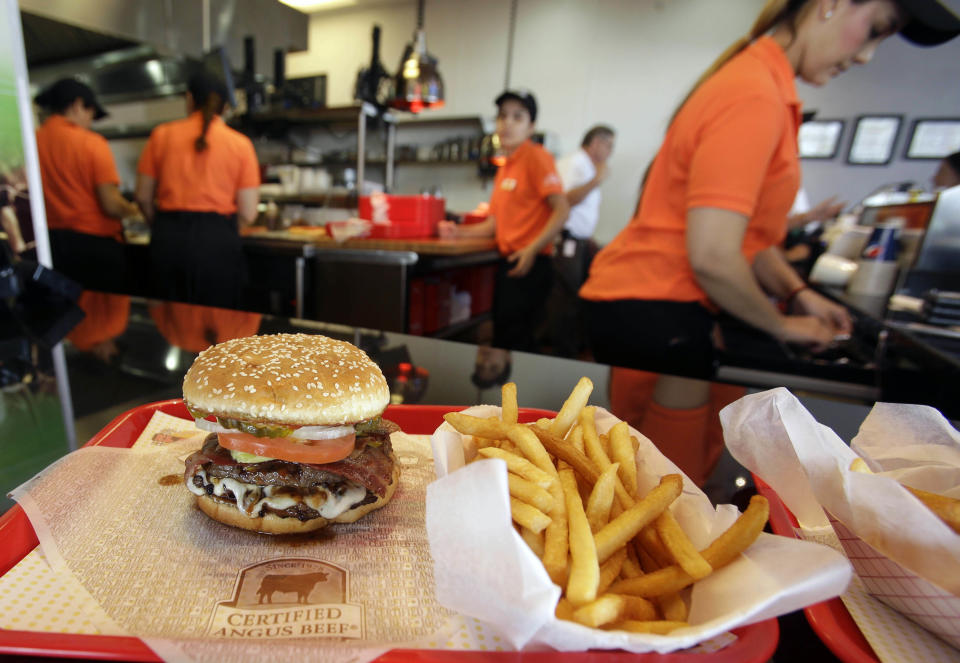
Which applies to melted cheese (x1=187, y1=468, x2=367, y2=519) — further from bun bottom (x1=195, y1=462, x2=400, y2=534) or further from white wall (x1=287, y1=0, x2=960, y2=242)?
white wall (x1=287, y1=0, x2=960, y2=242)

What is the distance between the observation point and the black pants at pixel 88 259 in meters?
3.88

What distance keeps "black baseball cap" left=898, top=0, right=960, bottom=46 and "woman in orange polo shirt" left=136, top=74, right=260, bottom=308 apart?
13.3ft

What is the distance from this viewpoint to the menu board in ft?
23.0

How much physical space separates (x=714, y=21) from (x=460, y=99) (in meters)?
4.24

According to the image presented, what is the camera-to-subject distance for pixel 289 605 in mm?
742

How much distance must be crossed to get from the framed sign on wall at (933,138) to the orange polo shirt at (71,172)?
952 centimetres

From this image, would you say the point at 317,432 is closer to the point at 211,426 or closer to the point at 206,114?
the point at 211,426

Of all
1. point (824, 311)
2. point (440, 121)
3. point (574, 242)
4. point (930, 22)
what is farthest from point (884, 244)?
point (440, 121)

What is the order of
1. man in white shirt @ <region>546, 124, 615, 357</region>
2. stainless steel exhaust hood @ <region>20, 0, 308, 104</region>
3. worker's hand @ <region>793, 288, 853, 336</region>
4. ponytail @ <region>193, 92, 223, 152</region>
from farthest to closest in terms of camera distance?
stainless steel exhaust hood @ <region>20, 0, 308, 104</region>
man in white shirt @ <region>546, 124, 615, 357</region>
ponytail @ <region>193, 92, 223, 152</region>
worker's hand @ <region>793, 288, 853, 336</region>

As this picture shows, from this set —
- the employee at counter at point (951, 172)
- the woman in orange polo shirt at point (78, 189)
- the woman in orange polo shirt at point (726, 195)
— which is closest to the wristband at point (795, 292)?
the woman in orange polo shirt at point (726, 195)

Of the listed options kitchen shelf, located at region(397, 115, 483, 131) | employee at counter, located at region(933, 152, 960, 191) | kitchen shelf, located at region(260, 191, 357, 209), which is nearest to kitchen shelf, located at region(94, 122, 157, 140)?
kitchen shelf, located at region(260, 191, 357, 209)

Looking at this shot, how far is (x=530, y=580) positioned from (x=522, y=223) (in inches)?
153

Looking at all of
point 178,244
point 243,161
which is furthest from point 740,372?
point 178,244

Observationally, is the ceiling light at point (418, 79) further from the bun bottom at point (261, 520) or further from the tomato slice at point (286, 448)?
the bun bottom at point (261, 520)
